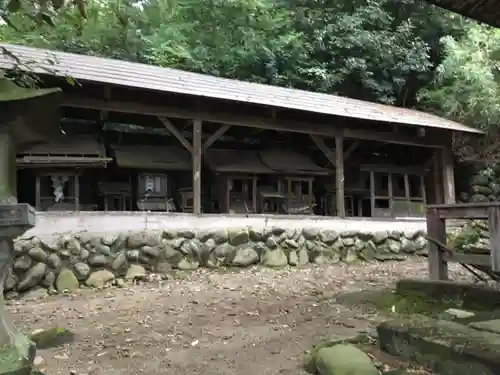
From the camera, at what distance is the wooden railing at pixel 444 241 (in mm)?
4871

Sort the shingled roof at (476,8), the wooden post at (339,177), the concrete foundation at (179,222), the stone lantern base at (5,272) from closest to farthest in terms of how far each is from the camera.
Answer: the shingled roof at (476,8), the stone lantern base at (5,272), the concrete foundation at (179,222), the wooden post at (339,177)

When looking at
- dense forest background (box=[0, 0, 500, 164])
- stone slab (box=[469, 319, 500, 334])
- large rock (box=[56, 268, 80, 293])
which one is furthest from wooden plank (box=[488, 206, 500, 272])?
dense forest background (box=[0, 0, 500, 164])

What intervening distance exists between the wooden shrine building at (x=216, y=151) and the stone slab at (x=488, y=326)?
7.02 meters

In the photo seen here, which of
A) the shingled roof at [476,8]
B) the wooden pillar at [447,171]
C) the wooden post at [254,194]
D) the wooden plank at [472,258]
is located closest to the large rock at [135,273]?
the wooden post at [254,194]

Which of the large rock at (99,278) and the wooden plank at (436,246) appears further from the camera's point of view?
the large rock at (99,278)

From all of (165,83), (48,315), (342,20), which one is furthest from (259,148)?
(48,315)

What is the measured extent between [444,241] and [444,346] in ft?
8.43

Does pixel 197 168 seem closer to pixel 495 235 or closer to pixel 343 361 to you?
pixel 495 235

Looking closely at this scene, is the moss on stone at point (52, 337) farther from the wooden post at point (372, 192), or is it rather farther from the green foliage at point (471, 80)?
the green foliage at point (471, 80)

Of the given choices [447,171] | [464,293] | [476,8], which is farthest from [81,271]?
[447,171]

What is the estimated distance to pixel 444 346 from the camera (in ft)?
11.8

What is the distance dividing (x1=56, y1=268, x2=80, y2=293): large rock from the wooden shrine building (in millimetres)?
2243

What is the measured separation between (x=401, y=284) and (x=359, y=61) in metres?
12.6

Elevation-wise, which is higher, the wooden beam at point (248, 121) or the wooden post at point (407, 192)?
the wooden beam at point (248, 121)
